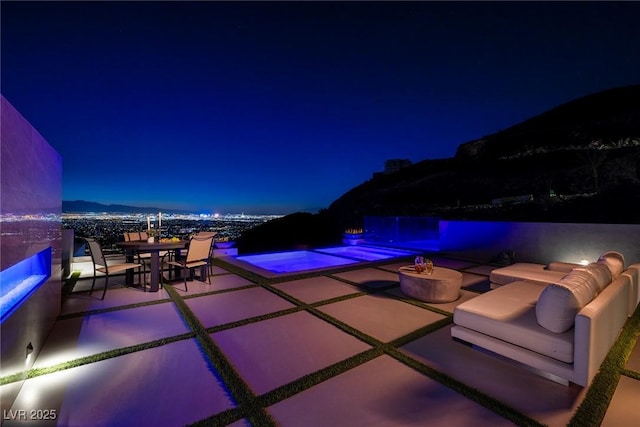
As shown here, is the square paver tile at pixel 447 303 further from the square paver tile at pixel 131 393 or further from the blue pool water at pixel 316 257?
the square paver tile at pixel 131 393

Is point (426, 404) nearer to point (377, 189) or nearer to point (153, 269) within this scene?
point (153, 269)

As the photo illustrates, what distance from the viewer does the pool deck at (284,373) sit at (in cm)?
148

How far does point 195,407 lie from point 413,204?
20.9m

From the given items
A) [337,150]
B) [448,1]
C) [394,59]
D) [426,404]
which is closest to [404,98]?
[394,59]

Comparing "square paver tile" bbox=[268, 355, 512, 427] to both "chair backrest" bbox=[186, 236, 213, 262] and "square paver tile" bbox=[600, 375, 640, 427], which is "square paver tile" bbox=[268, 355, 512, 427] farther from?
"chair backrest" bbox=[186, 236, 213, 262]

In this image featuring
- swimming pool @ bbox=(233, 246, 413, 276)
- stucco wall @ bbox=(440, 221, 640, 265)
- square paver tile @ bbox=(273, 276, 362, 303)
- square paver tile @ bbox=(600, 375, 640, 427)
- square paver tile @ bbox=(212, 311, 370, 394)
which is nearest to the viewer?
square paver tile @ bbox=(600, 375, 640, 427)

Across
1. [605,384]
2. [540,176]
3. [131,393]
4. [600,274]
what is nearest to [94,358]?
[131,393]

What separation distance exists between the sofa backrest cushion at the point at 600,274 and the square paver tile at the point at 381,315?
1381 mm

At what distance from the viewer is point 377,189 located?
26.1m

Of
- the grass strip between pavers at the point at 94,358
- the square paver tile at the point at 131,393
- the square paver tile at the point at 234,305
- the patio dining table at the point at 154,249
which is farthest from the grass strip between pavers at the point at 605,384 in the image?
the patio dining table at the point at 154,249

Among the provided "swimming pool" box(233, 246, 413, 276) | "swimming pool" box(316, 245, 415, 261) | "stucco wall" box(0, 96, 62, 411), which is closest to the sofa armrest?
"stucco wall" box(0, 96, 62, 411)

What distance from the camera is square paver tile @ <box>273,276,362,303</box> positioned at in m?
3.68

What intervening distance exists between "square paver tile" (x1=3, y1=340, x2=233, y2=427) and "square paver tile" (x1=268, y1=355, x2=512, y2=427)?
0.48 meters

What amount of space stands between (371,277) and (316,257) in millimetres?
2786
